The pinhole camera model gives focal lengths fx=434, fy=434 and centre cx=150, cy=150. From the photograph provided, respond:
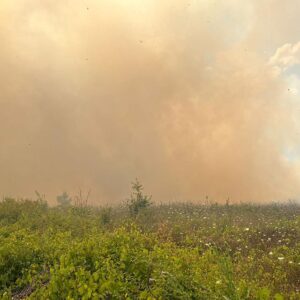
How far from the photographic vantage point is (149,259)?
7379 millimetres

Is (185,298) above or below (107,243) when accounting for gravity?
below

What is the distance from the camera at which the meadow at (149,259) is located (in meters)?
6.38

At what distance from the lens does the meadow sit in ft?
20.9

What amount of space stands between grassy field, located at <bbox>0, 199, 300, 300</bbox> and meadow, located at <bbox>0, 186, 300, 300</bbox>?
0.02 meters

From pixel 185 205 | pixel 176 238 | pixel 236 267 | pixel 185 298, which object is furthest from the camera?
pixel 185 205

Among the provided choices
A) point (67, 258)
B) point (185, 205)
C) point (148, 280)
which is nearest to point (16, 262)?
point (67, 258)

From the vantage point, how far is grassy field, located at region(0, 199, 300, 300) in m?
6.38

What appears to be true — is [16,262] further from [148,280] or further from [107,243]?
[148,280]

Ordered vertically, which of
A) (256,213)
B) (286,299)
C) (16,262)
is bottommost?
(286,299)

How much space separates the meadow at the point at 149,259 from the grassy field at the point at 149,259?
2 cm

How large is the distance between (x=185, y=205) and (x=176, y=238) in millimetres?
9091

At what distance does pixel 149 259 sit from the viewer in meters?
7.38

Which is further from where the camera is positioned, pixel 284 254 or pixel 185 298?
pixel 284 254

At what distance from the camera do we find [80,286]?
20.4 feet
